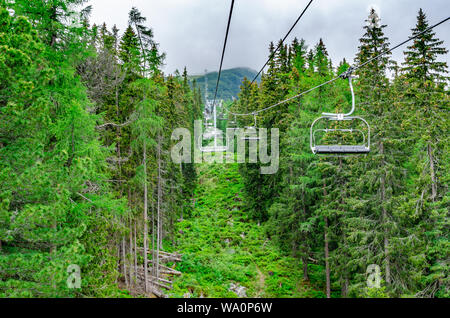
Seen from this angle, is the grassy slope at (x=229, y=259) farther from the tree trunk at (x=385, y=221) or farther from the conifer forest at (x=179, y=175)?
the tree trunk at (x=385, y=221)

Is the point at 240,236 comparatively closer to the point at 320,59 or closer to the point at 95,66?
the point at 95,66

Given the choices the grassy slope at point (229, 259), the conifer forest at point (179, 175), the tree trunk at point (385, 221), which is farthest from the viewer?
the grassy slope at point (229, 259)

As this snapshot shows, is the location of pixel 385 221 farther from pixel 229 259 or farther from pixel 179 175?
pixel 179 175

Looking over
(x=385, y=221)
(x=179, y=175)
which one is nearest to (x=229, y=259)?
(x=179, y=175)

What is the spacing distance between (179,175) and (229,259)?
807cm

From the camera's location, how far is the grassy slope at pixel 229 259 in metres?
17.0

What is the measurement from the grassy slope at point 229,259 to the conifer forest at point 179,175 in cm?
14

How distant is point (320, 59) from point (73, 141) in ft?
98.9

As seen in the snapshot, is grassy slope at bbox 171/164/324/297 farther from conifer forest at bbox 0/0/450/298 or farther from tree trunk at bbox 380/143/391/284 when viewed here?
tree trunk at bbox 380/143/391/284

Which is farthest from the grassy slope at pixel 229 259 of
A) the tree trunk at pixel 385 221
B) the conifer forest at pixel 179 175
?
the tree trunk at pixel 385 221

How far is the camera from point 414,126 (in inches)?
391

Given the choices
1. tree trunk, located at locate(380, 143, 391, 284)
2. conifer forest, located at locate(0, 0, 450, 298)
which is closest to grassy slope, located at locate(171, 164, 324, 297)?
conifer forest, located at locate(0, 0, 450, 298)
